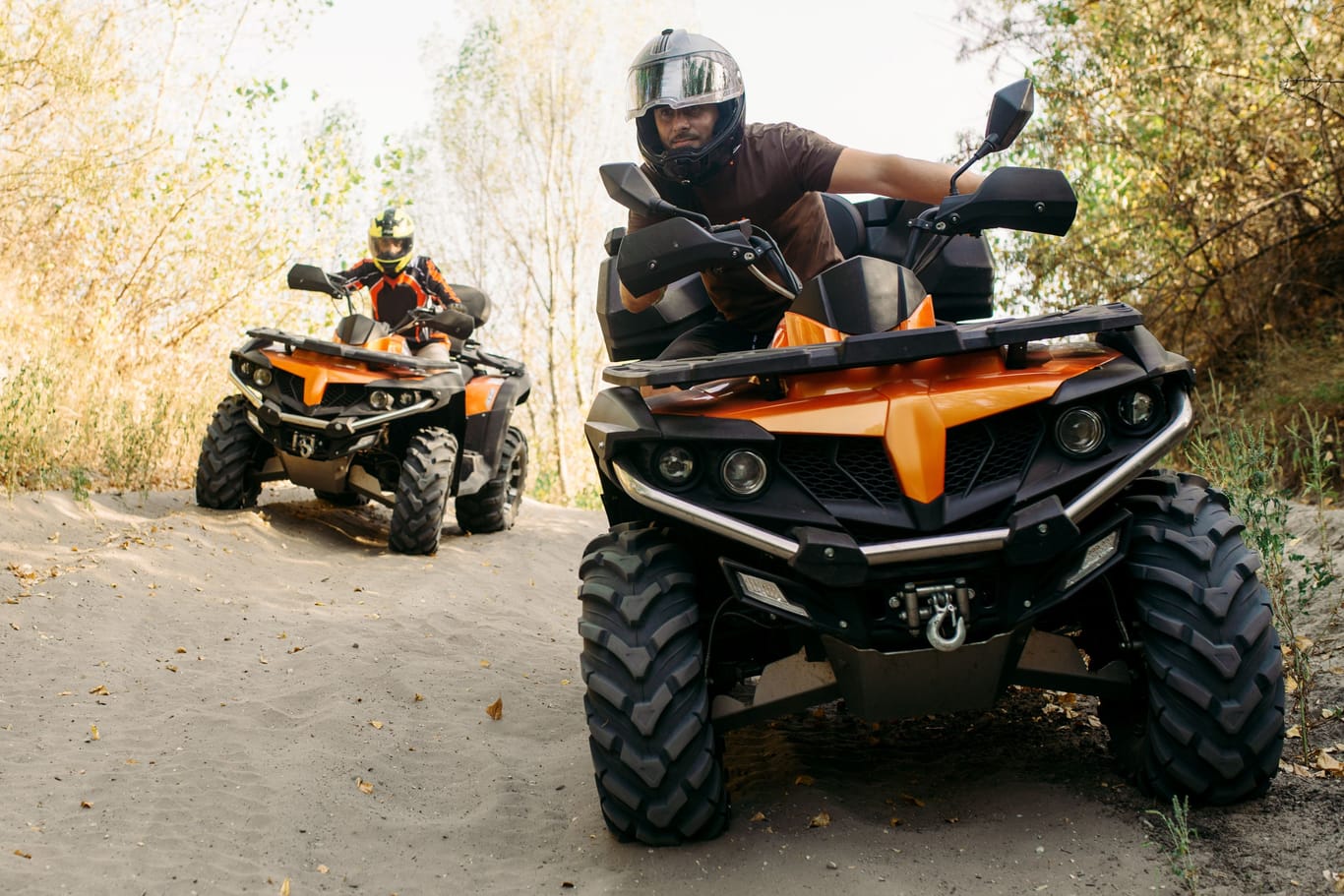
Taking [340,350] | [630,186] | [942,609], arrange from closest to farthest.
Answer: [942,609], [630,186], [340,350]

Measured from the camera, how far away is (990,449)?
3211mm

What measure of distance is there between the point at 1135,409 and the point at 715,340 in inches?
63.4

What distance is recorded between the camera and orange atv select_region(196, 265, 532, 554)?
8.73m

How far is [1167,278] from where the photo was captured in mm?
10297

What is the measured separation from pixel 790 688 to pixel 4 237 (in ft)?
43.8

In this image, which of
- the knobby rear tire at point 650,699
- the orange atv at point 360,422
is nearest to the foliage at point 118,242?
the orange atv at point 360,422

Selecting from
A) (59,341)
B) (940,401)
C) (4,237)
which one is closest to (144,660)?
(940,401)

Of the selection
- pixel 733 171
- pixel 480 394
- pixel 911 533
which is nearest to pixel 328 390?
pixel 480 394

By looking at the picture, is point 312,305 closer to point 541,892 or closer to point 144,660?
point 144,660

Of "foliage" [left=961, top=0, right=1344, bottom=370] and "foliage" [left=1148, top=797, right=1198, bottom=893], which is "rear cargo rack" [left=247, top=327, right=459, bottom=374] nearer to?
"foliage" [left=961, top=0, right=1344, bottom=370]

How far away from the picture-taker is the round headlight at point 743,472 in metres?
3.22

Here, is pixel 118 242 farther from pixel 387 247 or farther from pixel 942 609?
pixel 942 609

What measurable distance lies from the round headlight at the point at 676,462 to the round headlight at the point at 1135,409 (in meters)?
1.11

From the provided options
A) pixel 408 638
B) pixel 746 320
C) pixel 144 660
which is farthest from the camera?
pixel 408 638
